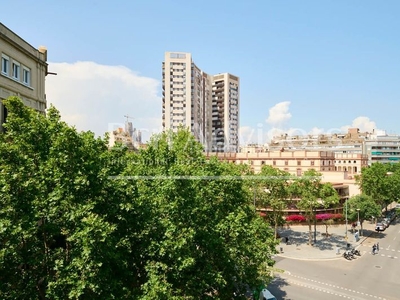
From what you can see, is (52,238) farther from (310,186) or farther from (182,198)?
(310,186)

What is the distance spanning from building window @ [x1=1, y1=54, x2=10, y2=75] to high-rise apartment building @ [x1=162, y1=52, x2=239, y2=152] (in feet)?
142

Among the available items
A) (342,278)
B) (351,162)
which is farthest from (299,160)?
(342,278)

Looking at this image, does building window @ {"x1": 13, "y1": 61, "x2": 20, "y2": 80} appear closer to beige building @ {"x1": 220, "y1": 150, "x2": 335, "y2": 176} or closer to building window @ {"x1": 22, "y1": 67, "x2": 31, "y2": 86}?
building window @ {"x1": 22, "y1": 67, "x2": 31, "y2": 86}

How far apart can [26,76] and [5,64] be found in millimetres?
2236

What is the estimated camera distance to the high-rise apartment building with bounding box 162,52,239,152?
231ft

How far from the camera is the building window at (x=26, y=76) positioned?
17.4m

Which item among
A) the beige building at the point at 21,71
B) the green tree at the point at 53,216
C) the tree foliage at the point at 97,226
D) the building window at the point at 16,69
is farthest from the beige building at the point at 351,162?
the green tree at the point at 53,216

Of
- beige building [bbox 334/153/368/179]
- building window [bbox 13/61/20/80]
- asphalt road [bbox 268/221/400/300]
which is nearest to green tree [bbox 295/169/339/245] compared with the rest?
asphalt road [bbox 268/221/400/300]

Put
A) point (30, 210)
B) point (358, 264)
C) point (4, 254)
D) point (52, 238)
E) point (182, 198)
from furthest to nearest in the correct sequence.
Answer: point (358, 264) → point (182, 198) → point (52, 238) → point (30, 210) → point (4, 254)

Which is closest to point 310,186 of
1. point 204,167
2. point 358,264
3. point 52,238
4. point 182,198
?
point 358,264

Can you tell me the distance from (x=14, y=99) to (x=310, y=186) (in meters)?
29.3

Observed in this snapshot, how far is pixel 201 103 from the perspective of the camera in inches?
3130

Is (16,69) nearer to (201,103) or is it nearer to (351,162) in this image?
(351,162)

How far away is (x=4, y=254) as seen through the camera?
8531 mm
